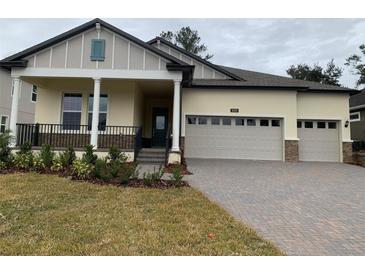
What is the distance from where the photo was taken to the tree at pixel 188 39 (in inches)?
1531

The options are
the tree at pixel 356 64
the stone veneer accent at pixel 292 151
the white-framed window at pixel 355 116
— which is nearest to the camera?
the stone veneer accent at pixel 292 151

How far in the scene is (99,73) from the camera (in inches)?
501

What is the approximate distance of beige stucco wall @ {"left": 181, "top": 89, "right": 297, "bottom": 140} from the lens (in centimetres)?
1581

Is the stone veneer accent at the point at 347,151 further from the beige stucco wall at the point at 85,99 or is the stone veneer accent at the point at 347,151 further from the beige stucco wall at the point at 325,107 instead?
the beige stucco wall at the point at 85,99

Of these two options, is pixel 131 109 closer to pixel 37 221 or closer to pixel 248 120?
pixel 248 120

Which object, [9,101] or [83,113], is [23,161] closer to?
[83,113]

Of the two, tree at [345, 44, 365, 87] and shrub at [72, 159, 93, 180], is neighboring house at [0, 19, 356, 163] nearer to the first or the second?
shrub at [72, 159, 93, 180]

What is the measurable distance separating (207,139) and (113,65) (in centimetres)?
640

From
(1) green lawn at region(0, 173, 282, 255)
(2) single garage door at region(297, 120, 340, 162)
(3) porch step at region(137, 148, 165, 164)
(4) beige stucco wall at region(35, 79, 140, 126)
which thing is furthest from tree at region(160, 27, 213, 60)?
(1) green lawn at region(0, 173, 282, 255)

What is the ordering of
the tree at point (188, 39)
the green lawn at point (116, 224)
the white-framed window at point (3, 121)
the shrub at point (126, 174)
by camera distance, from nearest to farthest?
the green lawn at point (116, 224)
the shrub at point (126, 174)
the white-framed window at point (3, 121)
the tree at point (188, 39)

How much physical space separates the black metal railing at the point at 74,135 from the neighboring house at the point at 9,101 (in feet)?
22.9

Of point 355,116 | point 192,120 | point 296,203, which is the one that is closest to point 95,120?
point 192,120

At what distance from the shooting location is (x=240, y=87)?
52.1 ft

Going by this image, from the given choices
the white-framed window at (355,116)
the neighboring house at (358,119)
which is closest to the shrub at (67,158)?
the neighboring house at (358,119)
